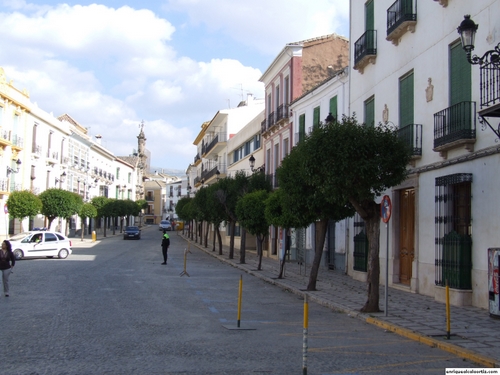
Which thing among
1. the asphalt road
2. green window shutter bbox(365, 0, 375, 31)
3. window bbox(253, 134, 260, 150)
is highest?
green window shutter bbox(365, 0, 375, 31)

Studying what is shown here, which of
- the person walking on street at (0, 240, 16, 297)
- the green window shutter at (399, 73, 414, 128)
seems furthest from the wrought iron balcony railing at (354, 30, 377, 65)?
the person walking on street at (0, 240, 16, 297)

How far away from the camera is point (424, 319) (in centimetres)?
1157

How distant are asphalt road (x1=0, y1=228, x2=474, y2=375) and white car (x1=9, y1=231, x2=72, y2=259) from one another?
503 inches

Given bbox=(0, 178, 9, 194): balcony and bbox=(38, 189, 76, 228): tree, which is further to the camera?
bbox=(38, 189, 76, 228): tree

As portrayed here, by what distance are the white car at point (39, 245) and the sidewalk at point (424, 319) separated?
1535 centimetres

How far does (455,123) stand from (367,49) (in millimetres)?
6752

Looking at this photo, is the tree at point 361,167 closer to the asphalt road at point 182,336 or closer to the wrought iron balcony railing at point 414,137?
the asphalt road at point 182,336

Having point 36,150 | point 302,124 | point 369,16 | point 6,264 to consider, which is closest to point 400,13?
point 369,16

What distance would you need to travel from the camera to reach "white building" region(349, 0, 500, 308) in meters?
13.0

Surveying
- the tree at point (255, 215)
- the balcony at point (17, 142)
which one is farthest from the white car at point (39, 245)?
the balcony at point (17, 142)

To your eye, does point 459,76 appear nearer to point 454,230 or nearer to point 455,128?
point 455,128

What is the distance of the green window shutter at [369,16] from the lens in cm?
2025

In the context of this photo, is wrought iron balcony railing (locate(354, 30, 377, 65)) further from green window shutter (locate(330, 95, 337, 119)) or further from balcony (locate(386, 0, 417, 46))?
green window shutter (locate(330, 95, 337, 119))

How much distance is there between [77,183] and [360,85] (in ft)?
162
